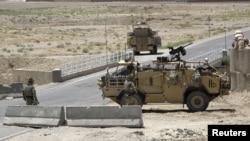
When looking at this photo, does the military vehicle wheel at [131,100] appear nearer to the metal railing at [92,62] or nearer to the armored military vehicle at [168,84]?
the armored military vehicle at [168,84]

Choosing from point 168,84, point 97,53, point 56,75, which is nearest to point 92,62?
point 56,75

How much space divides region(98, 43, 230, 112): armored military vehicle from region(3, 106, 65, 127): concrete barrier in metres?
3.68

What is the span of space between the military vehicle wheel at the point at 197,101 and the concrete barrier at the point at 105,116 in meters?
4.41

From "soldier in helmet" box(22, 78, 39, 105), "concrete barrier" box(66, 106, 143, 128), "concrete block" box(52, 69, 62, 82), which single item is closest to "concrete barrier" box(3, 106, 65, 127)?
"concrete barrier" box(66, 106, 143, 128)

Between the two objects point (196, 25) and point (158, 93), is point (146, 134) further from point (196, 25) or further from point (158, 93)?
point (196, 25)

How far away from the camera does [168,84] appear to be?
2383 centimetres

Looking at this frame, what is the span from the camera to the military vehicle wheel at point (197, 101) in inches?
932

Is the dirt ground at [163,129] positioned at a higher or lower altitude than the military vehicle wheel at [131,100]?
lower

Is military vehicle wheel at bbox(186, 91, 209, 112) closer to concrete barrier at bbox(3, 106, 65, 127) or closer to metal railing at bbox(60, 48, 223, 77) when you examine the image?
concrete barrier at bbox(3, 106, 65, 127)

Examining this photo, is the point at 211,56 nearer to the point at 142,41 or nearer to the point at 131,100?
the point at 142,41

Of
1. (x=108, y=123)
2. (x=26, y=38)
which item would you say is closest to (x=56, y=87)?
(x=108, y=123)

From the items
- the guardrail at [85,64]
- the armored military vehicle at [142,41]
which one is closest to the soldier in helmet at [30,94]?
the guardrail at [85,64]

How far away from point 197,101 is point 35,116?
602 cm

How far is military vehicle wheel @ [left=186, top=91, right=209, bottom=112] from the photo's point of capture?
2368cm
